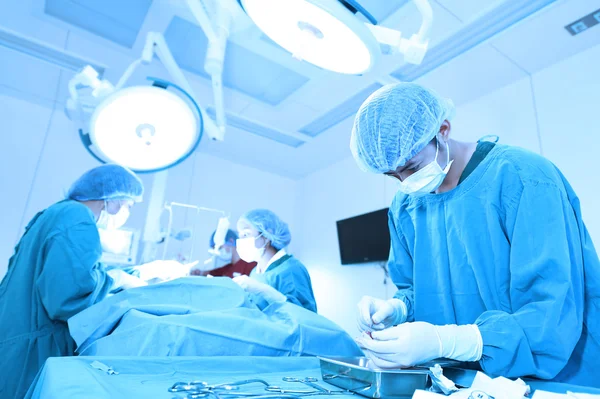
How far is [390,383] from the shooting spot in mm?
634

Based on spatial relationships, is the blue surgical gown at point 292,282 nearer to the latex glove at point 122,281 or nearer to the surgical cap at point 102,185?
the latex glove at point 122,281

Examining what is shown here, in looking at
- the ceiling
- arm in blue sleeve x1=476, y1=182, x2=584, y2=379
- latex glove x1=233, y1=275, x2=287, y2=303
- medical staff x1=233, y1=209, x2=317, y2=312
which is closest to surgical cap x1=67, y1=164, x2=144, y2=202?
latex glove x1=233, y1=275, x2=287, y2=303

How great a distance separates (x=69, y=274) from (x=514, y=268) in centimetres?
137

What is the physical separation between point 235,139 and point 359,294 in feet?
6.05

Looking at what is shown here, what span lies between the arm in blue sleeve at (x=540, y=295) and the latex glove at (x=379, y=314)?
0.26 metres

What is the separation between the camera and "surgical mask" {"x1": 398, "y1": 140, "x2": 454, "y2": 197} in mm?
990

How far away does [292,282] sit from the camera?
79.0 inches

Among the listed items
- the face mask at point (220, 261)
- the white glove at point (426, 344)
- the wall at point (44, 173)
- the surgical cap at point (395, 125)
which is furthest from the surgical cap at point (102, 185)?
the face mask at point (220, 261)

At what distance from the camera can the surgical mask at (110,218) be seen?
5.74 ft

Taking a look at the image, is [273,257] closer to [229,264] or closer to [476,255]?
[229,264]

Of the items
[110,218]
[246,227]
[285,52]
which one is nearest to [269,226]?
[246,227]

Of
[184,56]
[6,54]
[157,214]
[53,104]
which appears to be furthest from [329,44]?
[53,104]

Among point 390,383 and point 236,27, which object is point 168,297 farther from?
point 236,27

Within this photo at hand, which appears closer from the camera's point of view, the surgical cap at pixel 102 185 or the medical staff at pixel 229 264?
the surgical cap at pixel 102 185
